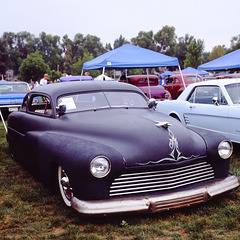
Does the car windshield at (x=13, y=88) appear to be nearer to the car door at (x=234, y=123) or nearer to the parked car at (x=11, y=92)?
the parked car at (x=11, y=92)

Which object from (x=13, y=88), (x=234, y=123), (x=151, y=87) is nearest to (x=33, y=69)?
(x=13, y=88)

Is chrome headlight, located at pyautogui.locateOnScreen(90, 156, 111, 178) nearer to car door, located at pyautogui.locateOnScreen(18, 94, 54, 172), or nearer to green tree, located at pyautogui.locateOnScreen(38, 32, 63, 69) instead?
car door, located at pyautogui.locateOnScreen(18, 94, 54, 172)

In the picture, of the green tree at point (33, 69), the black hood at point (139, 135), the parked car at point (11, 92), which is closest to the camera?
the black hood at point (139, 135)

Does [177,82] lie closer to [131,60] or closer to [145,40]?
[131,60]

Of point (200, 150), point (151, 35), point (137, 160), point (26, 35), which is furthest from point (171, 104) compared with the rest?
point (26, 35)

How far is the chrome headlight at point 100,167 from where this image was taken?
3.07 m

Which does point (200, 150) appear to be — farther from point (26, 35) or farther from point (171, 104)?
point (26, 35)

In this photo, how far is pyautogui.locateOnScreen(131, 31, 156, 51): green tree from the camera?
268 feet

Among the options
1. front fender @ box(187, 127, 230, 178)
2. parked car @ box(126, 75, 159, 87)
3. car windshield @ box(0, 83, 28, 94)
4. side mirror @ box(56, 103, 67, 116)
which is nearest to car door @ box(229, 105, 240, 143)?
front fender @ box(187, 127, 230, 178)

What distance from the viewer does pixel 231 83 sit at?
6297 millimetres

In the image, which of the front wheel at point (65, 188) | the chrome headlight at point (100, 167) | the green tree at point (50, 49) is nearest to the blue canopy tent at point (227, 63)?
the front wheel at point (65, 188)

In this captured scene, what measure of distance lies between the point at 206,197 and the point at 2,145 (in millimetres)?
5532

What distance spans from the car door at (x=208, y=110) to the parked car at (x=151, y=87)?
5.24 meters

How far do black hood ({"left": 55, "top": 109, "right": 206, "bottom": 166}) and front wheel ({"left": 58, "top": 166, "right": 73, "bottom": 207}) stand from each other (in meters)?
0.50
